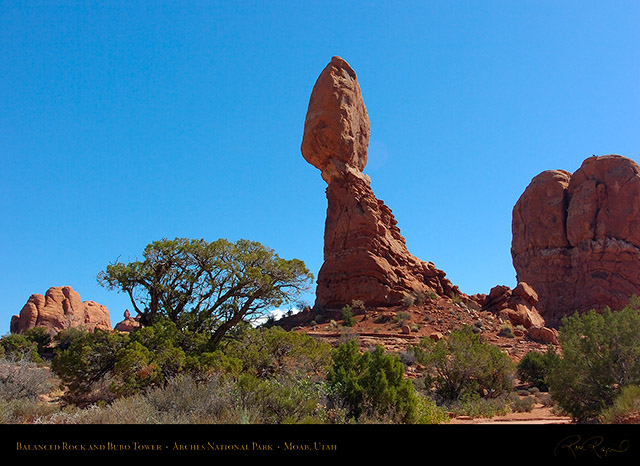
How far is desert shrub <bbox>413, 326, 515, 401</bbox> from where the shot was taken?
14.2 m

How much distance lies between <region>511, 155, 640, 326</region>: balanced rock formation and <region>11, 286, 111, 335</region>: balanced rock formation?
4832cm

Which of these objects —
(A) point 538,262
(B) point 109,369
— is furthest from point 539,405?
(A) point 538,262

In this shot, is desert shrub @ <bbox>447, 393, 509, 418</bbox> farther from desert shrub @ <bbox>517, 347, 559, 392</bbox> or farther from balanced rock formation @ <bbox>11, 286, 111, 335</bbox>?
balanced rock formation @ <bbox>11, 286, 111, 335</bbox>

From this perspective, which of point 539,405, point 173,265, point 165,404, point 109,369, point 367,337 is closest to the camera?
point 165,404

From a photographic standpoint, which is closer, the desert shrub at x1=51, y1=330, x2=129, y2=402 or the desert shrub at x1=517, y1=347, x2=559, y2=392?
the desert shrub at x1=51, y1=330, x2=129, y2=402

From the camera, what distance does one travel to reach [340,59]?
3662 cm

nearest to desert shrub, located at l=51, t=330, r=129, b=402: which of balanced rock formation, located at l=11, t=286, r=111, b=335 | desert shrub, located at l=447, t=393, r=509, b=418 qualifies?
desert shrub, located at l=447, t=393, r=509, b=418

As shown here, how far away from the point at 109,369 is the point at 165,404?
3605 mm

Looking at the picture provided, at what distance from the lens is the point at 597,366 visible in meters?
8.97

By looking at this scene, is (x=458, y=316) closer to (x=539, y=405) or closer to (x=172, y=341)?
(x=539, y=405)

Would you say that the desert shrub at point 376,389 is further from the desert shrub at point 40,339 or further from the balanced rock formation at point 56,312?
the balanced rock formation at point 56,312

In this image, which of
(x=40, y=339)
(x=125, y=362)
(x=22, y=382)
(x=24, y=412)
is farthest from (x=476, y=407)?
(x=40, y=339)
